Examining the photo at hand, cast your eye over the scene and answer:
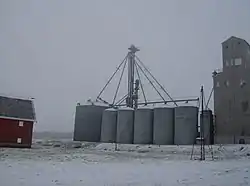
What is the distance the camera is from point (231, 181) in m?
10.4

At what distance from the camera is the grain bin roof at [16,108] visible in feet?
119

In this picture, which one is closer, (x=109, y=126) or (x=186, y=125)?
(x=186, y=125)

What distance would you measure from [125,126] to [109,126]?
8.98 ft

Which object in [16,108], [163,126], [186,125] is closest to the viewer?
[16,108]

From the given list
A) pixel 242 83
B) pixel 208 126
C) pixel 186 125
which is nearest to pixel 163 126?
pixel 186 125

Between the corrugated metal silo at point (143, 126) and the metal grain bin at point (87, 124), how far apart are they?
7364mm

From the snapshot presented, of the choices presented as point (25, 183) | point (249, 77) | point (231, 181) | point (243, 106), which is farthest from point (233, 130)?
point (25, 183)

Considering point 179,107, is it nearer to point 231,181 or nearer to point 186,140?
point 186,140

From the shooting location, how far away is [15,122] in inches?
1438

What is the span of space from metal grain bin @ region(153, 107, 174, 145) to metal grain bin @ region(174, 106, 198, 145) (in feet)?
3.01

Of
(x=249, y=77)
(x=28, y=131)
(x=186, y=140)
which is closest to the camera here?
(x=28, y=131)

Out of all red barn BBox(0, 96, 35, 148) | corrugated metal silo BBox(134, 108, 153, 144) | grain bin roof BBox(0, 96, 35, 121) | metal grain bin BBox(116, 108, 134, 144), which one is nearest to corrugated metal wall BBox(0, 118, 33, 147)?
red barn BBox(0, 96, 35, 148)

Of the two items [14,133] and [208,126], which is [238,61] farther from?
[14,133]

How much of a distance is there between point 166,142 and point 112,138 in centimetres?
784
